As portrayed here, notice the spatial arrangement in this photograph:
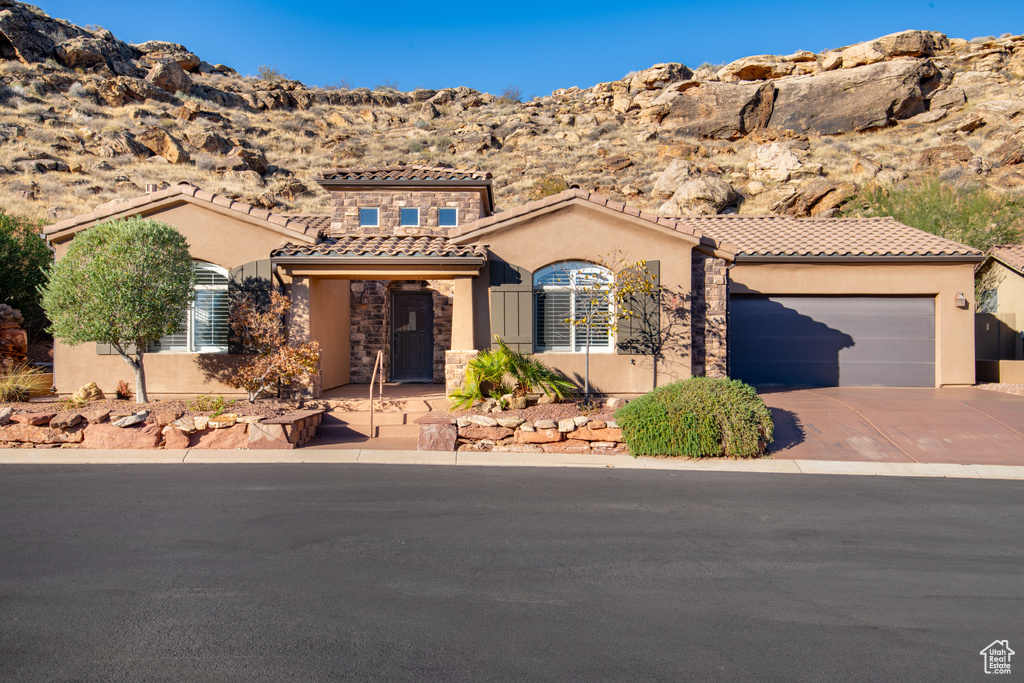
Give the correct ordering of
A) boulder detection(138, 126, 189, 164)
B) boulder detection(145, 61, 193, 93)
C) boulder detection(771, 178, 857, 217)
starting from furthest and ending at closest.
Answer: boulder detection(145, 61, 193, 93)
boulder detection(138, 126, 189, 164)
boulder detection(771, 178, 857, 217)

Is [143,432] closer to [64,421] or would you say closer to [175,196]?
[64,421]

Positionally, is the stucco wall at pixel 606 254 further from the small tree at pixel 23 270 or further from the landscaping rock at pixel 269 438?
the small tree at pixel 23 270

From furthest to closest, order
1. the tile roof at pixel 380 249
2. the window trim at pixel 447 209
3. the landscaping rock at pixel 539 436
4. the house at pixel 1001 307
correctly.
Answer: the house at pixel 1001 307 → the window trim at pixel 447 209 → the tile roof at pixel 380 249 → the landscaping rock at pixel 539 436

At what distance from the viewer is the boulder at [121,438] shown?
9.89 metres

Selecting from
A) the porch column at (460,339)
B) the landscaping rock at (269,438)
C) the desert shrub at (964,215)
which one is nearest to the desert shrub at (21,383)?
the landscaping rock at (269,438)

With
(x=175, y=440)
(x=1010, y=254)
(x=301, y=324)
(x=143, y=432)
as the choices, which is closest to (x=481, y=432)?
(x=301, y=324)

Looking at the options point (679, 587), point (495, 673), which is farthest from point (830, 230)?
point (495, 673)

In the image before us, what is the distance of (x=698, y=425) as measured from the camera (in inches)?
372

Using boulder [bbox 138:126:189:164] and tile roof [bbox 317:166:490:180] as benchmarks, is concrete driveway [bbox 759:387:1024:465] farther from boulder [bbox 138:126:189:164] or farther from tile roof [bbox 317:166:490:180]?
boulder [bbox 138:126:189:164]

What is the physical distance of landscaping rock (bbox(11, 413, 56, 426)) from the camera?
9.97m

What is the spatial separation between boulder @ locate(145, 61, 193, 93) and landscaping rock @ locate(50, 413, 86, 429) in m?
34.1

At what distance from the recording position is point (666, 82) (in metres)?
40.8

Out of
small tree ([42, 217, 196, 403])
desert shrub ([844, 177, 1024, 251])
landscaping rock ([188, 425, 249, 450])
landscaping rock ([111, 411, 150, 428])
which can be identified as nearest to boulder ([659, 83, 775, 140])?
desert shrub ([844, 177, 1024, 251])

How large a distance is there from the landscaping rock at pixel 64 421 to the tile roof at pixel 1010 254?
70.3 ft
